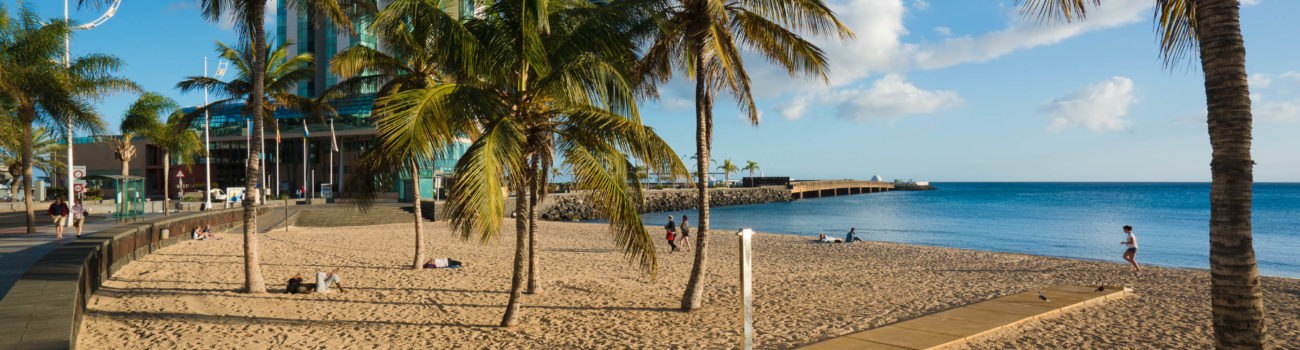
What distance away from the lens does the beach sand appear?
9.34 metres

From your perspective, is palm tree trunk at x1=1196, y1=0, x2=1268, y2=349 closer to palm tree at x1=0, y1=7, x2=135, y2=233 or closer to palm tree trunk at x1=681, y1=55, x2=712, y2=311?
palm tree trunk at x1=681, y1=55, x2=712, y2=311

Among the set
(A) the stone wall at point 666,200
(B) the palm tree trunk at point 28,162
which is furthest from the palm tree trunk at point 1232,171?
(B) the palm tree trunk at point 28,162

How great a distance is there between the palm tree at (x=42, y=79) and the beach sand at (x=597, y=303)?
5578 mm

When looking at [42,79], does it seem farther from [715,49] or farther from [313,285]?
[715,49]

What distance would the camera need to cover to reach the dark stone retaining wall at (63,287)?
6.08 meters

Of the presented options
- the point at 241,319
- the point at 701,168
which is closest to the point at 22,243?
the point at 241,319

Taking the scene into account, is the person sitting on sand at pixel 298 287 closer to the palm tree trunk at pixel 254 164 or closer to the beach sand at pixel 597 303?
the beach sand at pixel 597 303

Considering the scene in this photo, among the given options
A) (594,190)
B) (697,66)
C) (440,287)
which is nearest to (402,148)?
(594,190)

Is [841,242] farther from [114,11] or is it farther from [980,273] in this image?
[114,11]

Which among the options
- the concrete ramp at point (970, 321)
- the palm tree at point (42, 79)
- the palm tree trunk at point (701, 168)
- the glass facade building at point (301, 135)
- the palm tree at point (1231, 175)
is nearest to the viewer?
the palm tree at point (1231, 175)

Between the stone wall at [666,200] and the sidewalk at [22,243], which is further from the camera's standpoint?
the stone wall at [666,200]

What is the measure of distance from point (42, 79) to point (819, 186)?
4245 inches

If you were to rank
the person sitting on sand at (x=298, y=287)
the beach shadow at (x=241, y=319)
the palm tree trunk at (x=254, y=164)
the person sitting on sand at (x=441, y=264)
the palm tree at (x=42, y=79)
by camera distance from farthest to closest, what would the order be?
1. the palm tree at (x=42, y=79)
2. the person sitting on sand at (x=441, y=264)
3. the person sitting on sand at (x=298, y=287)
4. the palm tree trunk at (x=254, y=164)
5. the beach shadow at (x=241, y=319)

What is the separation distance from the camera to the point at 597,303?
12.2 m
